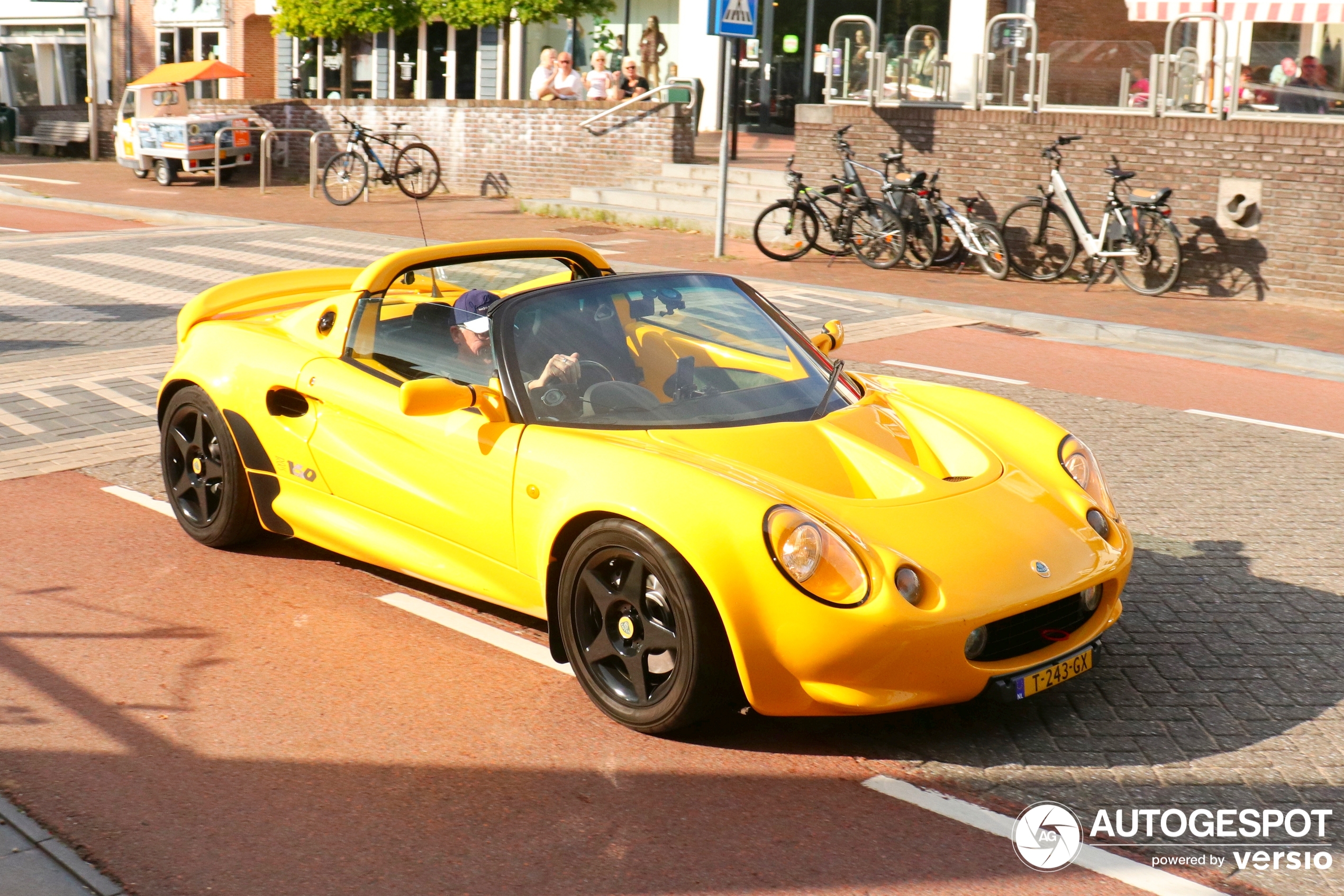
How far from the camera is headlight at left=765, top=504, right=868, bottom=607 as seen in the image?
378 cm

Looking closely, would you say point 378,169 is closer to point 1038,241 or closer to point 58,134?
point 1038,241

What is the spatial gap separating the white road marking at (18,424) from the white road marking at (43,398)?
0.92 feet

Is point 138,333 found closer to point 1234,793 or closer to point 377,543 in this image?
point 377,543

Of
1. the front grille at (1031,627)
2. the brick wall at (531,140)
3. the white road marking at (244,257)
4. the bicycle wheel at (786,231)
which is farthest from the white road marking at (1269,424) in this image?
the brick wall at (531,140)

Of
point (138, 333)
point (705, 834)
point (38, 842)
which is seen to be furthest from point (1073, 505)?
point (138, 333)

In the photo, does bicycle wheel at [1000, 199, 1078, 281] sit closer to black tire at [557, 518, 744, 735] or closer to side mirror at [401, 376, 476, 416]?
side mirror at [401, 376, 476, 416]

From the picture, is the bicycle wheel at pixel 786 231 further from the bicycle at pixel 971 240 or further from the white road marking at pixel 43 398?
the white road marking at pixel 43 398

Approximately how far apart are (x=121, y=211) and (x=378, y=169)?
4538 mm

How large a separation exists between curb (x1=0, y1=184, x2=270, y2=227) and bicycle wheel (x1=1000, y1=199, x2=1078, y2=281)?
10.7 meters

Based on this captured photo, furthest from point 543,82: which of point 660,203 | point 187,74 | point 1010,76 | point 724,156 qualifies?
point 1010,76

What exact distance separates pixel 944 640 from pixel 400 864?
156 cm

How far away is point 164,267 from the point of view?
593 inches

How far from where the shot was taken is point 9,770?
3.80m

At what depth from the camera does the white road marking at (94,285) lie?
12.8 metres
